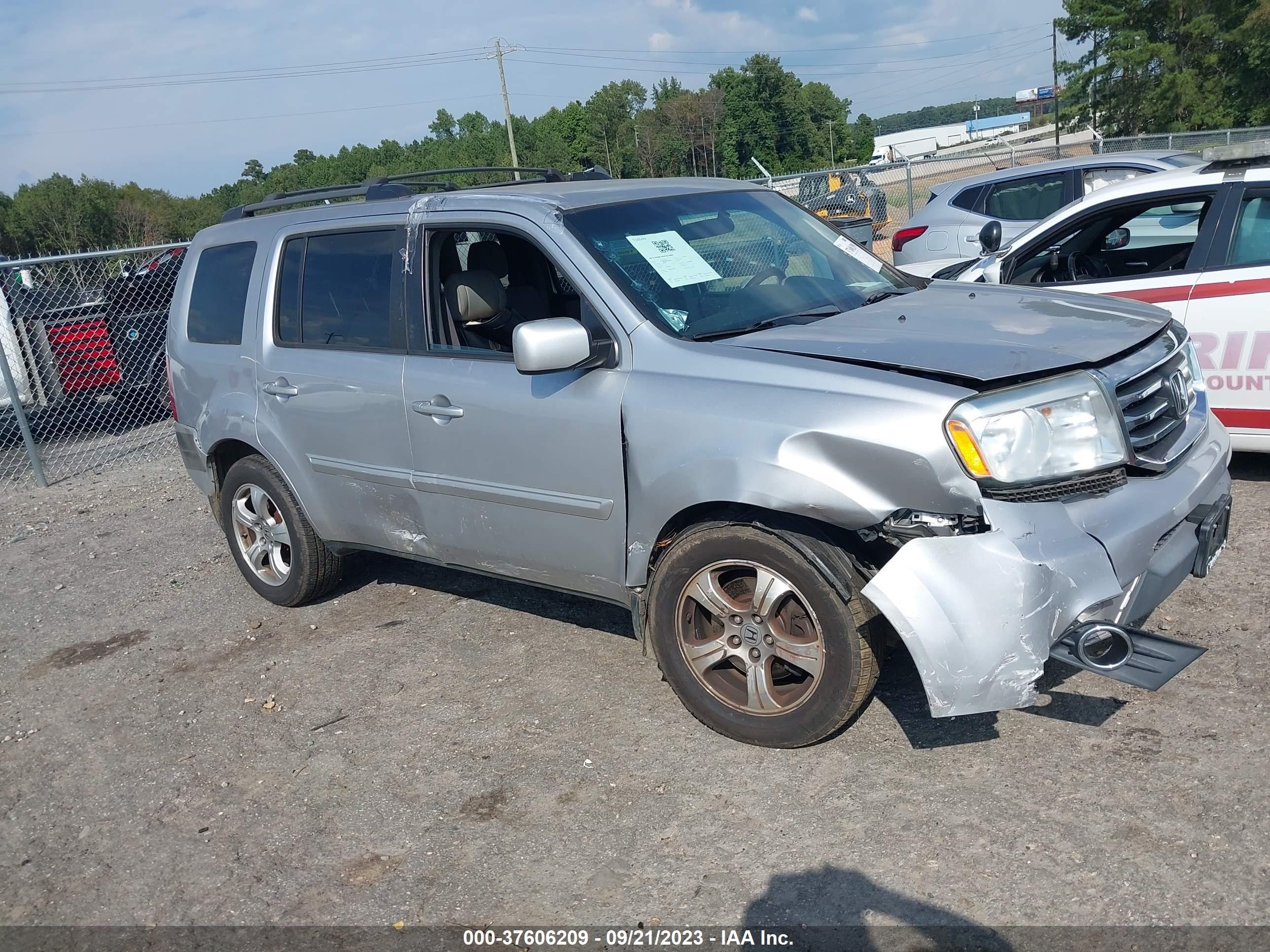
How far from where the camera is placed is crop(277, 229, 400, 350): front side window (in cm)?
480

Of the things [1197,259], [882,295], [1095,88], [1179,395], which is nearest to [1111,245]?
[1197,259]

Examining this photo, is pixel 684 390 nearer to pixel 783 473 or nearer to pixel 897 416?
pixel 783 473

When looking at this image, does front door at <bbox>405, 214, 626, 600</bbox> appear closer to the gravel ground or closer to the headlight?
the gravel ground

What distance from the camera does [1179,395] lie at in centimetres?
392

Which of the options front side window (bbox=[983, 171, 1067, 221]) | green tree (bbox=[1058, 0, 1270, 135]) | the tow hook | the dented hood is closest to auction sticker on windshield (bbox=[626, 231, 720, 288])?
the dented hood

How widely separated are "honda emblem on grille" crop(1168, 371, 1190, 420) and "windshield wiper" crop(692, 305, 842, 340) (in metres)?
1.20

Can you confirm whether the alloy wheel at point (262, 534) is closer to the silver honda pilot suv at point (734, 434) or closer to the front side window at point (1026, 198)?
the silver honda pilot suv at point (734, 434)

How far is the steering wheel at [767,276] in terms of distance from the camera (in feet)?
14.2

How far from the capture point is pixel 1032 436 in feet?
10.8

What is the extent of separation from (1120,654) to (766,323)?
1666 millimetres

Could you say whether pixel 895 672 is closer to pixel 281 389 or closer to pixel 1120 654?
pixel 1120 654

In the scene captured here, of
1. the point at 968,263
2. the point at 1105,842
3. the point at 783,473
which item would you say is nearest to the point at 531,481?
the point at 783,473

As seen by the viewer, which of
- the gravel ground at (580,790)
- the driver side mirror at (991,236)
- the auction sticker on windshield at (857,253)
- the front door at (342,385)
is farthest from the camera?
the driver side mirror at (991,236)

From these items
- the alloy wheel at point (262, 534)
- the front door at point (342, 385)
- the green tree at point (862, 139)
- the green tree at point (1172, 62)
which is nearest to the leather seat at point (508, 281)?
the front door at point (342, 385)
